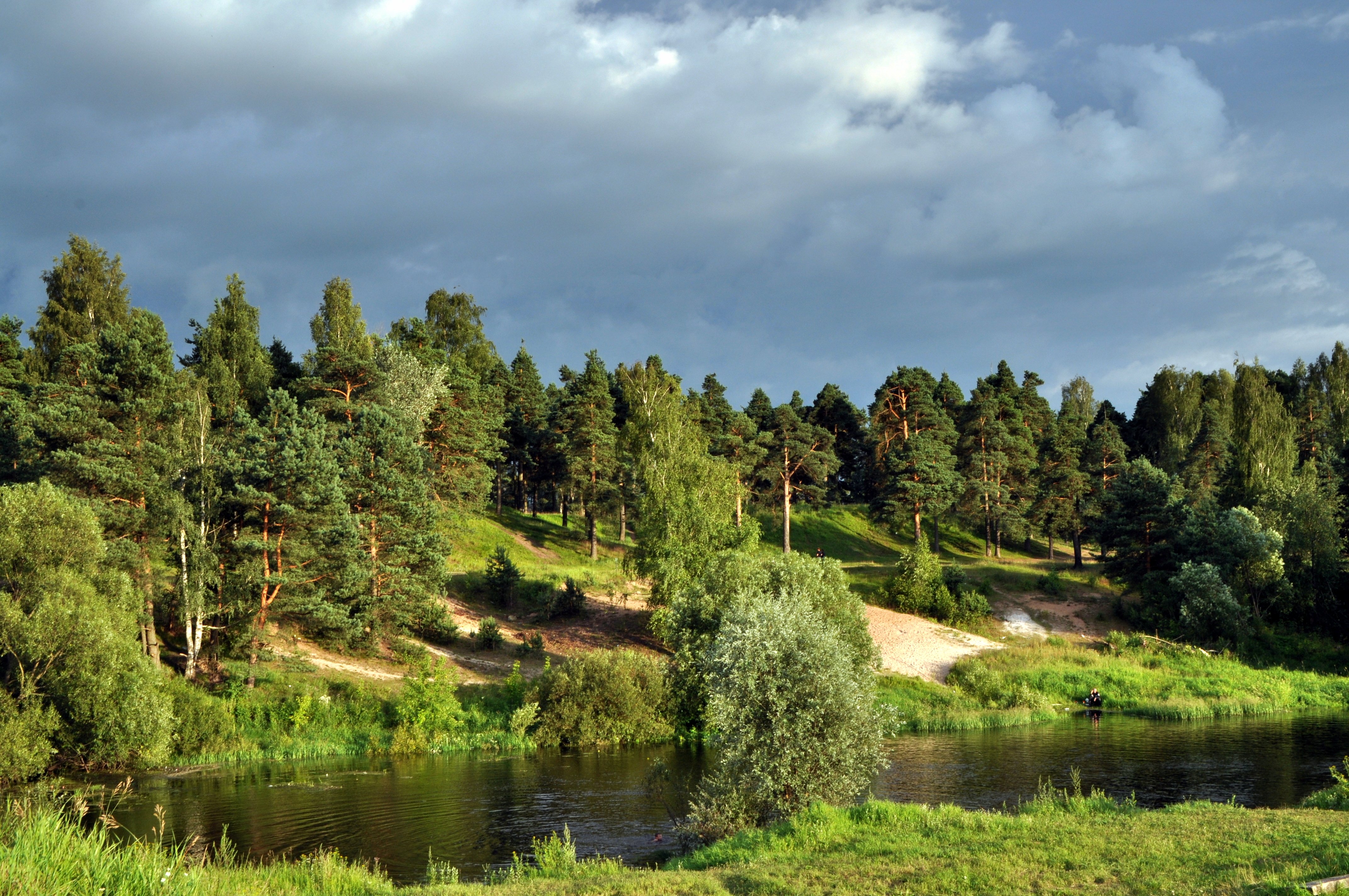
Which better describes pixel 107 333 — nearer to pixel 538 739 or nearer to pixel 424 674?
pixel 424 674

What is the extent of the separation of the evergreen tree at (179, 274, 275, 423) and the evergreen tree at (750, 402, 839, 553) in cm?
4744

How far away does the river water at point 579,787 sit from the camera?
1123 inches

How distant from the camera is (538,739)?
154ft

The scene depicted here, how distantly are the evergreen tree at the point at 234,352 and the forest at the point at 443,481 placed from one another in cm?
36

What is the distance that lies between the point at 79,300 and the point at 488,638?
45770 millimetres

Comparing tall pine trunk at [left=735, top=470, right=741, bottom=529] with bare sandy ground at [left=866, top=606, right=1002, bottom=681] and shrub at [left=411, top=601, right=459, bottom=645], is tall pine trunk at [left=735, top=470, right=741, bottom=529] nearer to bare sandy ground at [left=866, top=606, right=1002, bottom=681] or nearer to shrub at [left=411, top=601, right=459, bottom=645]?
bare sandy ground at [left=866, top=606, right=1002, bottom=681]

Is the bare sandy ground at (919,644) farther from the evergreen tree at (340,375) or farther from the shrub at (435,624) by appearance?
the evergreen tree at (340,375)

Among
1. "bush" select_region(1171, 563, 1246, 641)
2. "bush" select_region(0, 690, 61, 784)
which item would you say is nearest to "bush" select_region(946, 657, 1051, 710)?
"bush" select_region(1171, 563, 1246, 641)

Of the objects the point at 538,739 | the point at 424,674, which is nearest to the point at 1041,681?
the point at 538,739

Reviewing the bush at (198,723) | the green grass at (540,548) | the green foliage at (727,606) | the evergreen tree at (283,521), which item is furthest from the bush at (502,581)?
the bush at (198,723)

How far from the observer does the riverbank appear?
180 feet

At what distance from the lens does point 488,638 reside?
194ft

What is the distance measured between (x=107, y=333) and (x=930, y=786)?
1789 inches

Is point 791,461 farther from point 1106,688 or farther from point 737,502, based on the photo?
point 1106,688
